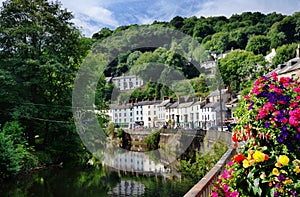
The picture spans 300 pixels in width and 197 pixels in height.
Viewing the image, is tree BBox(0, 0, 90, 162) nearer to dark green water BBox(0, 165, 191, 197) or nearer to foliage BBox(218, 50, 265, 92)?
dark green water BBox(0, 165, 191, 197)

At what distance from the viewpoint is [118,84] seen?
2530 centimetres

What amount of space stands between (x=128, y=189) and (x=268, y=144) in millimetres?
12203

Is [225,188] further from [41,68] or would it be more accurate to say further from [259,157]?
[41,68]

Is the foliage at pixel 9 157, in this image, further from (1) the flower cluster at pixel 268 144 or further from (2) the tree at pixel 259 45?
(2) the tree at pixel 259 45

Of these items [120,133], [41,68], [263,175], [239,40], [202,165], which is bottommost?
[202,165]

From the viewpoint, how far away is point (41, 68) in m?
19.1

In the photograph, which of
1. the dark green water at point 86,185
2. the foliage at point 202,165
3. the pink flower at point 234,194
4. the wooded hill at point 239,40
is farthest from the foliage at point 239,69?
the pink flower at point 234,194

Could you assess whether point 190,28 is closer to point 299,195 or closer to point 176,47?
point 176,47

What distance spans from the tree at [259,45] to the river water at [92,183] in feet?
196

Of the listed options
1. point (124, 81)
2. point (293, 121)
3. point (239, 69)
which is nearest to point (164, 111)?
point (124, 81)

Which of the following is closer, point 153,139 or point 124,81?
point 124,81

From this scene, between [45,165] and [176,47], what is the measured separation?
12805 millimetres

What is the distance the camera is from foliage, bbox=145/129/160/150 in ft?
112

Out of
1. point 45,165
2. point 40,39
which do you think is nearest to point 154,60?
point 40,39
